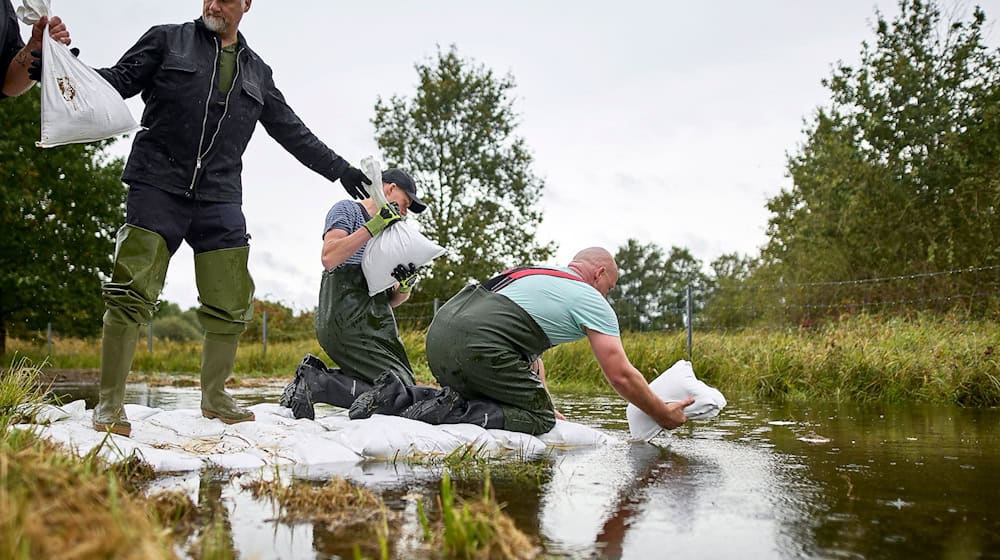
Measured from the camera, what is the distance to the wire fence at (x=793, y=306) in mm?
11133

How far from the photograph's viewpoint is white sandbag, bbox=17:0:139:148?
3.16 meters

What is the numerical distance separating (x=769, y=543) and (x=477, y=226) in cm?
2445

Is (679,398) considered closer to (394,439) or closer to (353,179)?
(394,439)

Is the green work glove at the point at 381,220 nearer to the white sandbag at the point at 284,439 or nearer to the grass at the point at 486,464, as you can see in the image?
the white sandbag at the point at 284,439

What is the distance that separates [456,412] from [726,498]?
1684 mm

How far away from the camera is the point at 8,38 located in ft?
10.9

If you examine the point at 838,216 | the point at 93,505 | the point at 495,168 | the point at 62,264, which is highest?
the point at 495,168

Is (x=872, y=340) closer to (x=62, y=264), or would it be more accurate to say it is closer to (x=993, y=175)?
(x=993, y=175)

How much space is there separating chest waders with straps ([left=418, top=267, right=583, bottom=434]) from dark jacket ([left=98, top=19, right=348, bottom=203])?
1212 millimetres

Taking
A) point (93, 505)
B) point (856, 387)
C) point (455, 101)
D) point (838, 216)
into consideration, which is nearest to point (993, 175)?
point (838, 216)

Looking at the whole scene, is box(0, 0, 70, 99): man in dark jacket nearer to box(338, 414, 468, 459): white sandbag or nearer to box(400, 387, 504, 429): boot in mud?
box(338, 414, 468, 459): white sandbag

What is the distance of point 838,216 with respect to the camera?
2003cm

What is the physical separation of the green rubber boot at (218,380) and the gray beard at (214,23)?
4.60ft

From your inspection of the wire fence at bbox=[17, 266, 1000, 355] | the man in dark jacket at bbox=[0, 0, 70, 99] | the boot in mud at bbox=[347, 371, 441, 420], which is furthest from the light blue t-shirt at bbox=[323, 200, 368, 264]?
the wire fence at bbox=[17, 266, 1000, 355]
